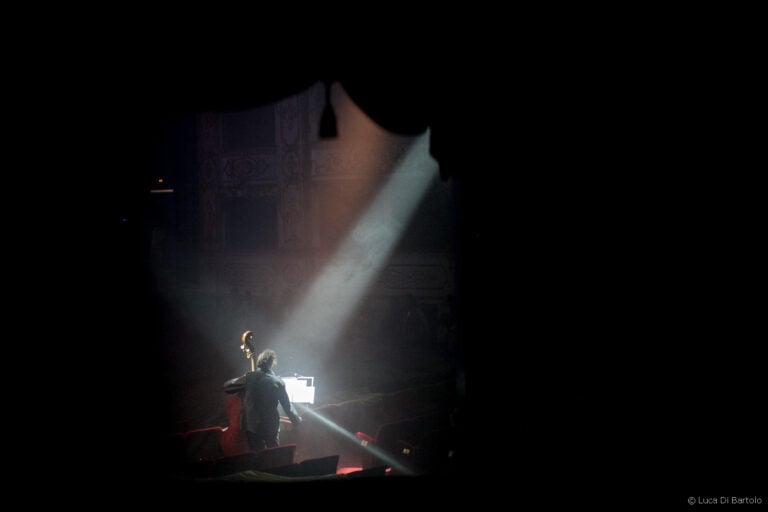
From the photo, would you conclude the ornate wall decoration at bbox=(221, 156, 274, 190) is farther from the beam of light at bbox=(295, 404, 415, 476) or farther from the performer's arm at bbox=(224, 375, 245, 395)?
the performer's arm at bbox=(224, 375, 245, 395)

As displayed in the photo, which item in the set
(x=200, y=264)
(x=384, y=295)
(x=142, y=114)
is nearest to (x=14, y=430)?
(x=142, y=114)

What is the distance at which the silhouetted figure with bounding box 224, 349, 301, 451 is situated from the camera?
3.72 m

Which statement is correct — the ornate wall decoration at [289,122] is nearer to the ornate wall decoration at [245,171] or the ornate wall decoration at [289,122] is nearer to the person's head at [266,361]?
the ornate wall decoration at [245,171]

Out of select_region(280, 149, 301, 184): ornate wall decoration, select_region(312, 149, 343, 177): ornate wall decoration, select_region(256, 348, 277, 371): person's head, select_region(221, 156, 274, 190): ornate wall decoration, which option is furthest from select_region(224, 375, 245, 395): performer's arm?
select_region(221, 156, 274, 190): ornate wall decoration

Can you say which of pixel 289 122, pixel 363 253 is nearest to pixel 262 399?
pixel 363 253

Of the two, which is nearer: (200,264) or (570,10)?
(570,10)

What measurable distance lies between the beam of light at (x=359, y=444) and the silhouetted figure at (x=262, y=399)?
70 cm

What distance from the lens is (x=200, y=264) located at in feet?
39.1

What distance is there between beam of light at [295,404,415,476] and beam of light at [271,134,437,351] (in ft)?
18.5

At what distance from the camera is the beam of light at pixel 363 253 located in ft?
34.5

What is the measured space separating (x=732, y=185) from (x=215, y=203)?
11.4 metres

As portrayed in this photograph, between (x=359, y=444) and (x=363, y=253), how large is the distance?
23.4 ft

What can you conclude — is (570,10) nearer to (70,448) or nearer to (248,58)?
(248,58)

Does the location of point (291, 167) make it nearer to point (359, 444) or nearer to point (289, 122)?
point (289, 122)
